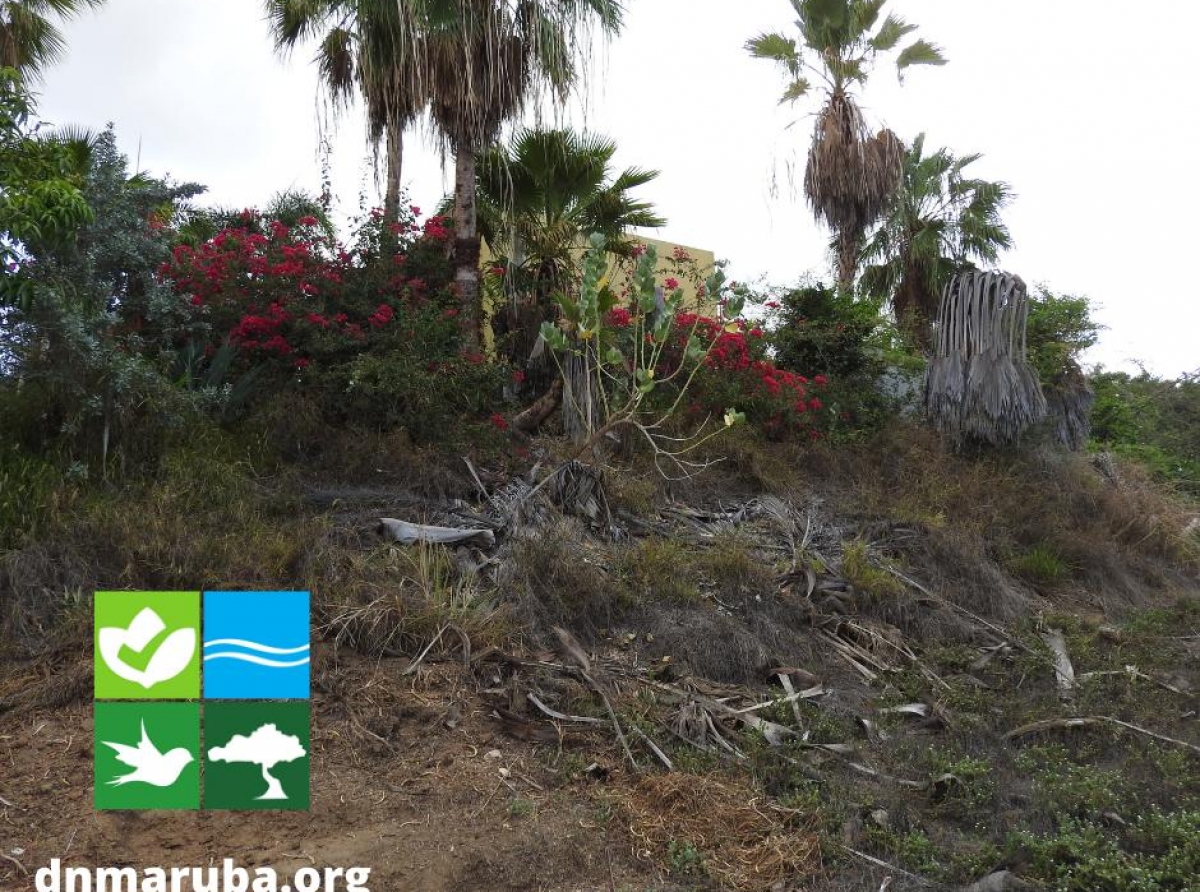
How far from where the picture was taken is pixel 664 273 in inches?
571

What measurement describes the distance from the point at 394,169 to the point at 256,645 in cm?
830

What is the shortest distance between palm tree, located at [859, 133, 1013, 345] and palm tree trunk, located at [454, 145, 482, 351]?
29.8ft

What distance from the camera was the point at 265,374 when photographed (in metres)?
8.09

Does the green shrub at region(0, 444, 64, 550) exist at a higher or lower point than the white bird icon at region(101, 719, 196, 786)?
higher

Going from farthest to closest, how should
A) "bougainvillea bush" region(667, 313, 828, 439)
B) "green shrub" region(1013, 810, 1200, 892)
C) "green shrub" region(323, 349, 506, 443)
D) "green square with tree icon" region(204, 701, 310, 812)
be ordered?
"bougainvillea bush" region(667, 313, 828, 439) → "green shrub" region(323, 349, 506, 443) → "green square with tree icon" region(204, 701, 310, 812) → "green shrub" region(1013, 810, 1200, 892)

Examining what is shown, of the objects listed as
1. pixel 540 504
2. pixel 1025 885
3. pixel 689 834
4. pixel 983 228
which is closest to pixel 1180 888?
pixel 1025 885

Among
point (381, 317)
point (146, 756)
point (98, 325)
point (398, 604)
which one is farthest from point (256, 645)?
point (381, 317)

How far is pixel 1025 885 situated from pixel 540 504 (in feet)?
14.0

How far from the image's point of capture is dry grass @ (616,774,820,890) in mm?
4199

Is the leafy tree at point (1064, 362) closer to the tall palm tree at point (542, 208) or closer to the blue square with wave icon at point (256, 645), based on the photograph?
the tall palm tree at point (542, 208)

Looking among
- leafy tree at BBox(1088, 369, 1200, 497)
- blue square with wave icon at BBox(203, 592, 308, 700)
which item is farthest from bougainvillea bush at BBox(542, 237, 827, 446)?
leafy tree at BBox(1088, 369, 1200, 497)

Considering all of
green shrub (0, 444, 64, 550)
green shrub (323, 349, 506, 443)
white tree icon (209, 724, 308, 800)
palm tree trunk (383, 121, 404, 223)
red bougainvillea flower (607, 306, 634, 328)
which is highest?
palm tree trunk (383, 121, 404, 223)

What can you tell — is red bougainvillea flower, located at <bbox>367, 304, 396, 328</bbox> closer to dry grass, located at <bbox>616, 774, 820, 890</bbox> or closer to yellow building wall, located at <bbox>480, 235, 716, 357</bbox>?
yellow building wall, located at <bbox>480, 235, 716, 357</bbox>

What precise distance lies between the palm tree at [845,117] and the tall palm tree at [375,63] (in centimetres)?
724
